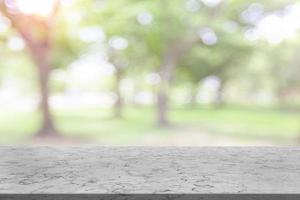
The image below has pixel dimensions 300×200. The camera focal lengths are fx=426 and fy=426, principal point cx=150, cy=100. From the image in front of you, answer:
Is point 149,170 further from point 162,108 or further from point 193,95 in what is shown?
point 193,95

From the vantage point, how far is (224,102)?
4594 mm

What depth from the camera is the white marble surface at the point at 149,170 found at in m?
0.47

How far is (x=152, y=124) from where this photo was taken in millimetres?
4359

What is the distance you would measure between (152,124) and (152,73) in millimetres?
565

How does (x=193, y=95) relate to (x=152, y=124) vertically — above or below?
above

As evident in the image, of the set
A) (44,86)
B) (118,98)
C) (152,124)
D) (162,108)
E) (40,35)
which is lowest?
(152,124)

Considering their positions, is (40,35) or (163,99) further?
(163,99)

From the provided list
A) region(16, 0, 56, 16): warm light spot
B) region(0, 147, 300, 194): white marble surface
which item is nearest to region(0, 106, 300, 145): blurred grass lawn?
region(16, 0, 56, 16): warm light spot

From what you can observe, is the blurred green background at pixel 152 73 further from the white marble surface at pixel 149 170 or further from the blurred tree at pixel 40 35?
the white marble surface at pixel 149 170

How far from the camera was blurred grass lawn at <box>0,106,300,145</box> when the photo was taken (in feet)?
14.2

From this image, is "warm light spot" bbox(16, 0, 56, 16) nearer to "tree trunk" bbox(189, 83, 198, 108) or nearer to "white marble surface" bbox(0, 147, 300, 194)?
"tree trunk" bbox(189, 83, 198, 108)

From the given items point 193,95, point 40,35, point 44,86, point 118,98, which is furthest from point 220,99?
point 40,35

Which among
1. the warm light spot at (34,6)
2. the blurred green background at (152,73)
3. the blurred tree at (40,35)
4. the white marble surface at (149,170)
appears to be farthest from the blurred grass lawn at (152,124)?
the white marble surface at (149,170)

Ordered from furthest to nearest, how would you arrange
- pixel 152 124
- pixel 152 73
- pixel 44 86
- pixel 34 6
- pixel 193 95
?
pixel 193 95, pixel 152 73, pixel 152 124, pixel 44 86, pixel 34 6
